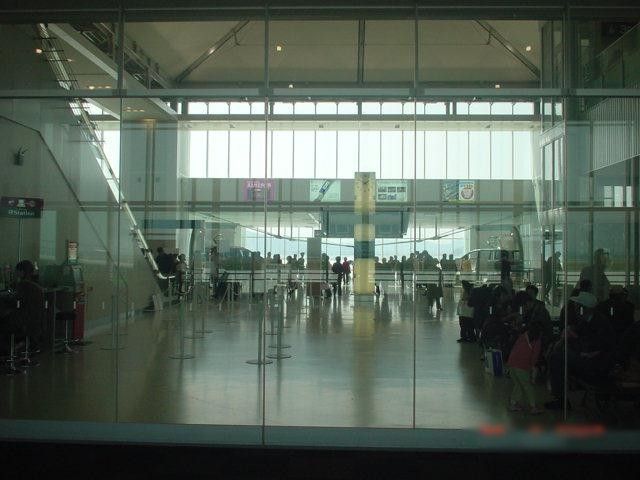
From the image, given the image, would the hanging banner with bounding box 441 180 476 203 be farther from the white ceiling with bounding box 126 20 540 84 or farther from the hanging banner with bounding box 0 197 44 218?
the hanging banner with bounding box 0 197 44 218

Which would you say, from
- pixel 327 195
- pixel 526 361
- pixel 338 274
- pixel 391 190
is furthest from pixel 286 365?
pixel 526 361

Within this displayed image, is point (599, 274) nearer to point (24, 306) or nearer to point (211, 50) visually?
point (211, 50)

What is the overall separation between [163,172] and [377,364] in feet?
11.6

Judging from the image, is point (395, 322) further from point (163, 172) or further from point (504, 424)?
point (163, 172)

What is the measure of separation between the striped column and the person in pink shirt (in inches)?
72.0

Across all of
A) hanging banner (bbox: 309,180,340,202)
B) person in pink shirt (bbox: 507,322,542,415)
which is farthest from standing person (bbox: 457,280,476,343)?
hanging banner (bbox: 309,180,340,202)

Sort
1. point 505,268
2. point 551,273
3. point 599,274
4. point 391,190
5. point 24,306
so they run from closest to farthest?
point 599,274, point 551,273, point 391,190, point 505,268, point 24,306

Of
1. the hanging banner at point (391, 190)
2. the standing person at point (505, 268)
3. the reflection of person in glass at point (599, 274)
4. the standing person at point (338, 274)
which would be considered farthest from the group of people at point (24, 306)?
the reflection of person in glass at point (599, 274)

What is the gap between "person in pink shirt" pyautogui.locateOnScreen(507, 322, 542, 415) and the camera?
6867 millimetres

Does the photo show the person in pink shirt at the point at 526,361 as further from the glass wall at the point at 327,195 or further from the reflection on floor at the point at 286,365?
the reflection on floor at the point at 286,365

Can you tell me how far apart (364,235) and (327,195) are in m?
0.68

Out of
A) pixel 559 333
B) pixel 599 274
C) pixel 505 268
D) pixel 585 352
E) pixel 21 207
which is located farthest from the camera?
pixel 21 207

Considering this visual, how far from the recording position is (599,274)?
741cm

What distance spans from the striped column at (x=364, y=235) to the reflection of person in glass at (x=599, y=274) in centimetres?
247
